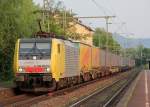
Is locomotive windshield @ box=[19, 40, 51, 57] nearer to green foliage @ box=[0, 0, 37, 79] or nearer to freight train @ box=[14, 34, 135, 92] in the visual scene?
freight train @ box=[14, 34, 135, 92]

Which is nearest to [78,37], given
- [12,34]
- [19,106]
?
[12,34]

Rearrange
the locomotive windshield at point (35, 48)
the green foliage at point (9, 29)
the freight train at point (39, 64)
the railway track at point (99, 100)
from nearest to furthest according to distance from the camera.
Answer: the railway track at point (99, 100) < the freight train at point (39, 64) < the locomotive windshield at point (35, 48) < the green foliage at point (9, 29)

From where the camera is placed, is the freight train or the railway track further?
the freight train

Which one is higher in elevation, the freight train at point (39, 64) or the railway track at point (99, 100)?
the freight train at point (39, 64)

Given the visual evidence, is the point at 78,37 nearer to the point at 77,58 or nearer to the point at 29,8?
the point at 29,8

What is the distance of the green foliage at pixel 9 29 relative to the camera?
1458 inches

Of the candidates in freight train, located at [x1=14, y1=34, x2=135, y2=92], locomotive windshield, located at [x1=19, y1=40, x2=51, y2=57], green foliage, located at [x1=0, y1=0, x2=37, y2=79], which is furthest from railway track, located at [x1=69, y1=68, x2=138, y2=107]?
green foliage, located at [x1=0, y1=0, x2=37, y2=79]

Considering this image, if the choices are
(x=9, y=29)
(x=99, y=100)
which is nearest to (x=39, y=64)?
(x=99, y=100)

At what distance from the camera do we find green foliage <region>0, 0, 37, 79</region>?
37.0 m

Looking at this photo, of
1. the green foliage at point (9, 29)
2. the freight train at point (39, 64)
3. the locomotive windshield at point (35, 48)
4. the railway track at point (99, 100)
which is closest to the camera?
the railway track at point (99, 100)

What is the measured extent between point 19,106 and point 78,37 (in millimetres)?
52665

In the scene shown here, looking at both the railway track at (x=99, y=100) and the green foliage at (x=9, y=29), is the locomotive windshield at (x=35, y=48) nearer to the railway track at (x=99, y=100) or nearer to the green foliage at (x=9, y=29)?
the railway track at (x=99, y=100)

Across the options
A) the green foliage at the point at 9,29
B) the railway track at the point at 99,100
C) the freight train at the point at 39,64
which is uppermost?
the green foliage at the point at 9,29

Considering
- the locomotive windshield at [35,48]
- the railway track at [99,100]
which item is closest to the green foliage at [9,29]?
the locomotive windshield at [35,48]
